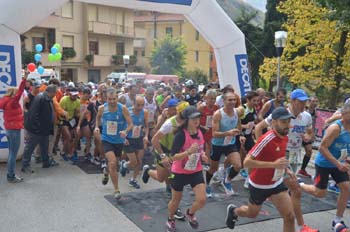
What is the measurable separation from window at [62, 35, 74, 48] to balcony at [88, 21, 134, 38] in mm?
1958

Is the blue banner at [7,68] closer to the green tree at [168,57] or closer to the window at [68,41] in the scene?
the window at [68,41]

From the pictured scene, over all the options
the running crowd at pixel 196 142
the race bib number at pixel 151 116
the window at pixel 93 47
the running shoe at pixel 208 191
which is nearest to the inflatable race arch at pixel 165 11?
the running crowd at pixel 196 142

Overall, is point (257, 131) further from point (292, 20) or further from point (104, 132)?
point (292, 20)

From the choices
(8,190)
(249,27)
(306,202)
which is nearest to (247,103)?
(306,202)

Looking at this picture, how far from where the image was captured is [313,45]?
46.7ft

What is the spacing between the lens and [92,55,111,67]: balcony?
125 ft

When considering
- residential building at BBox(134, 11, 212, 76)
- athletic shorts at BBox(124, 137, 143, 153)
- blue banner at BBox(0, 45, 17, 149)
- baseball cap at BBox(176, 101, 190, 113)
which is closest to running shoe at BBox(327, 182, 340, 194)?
baseball cap at BBox(176, 101, 190, 113)

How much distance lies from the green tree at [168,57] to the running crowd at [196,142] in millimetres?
36079

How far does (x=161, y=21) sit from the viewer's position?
56875mm

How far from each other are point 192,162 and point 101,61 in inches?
1391

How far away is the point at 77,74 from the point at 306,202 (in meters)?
33.7

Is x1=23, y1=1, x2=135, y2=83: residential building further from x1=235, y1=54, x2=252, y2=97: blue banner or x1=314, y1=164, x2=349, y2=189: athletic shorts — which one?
x1=314, y1=164, x2=349, y2=189: athletic shorts

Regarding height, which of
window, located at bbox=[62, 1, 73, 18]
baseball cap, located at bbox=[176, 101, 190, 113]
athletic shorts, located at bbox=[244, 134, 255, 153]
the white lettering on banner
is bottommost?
athletic shorts, located at bbox=[244, 134, 255, 153]

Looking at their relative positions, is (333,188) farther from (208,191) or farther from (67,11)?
(67,11)
